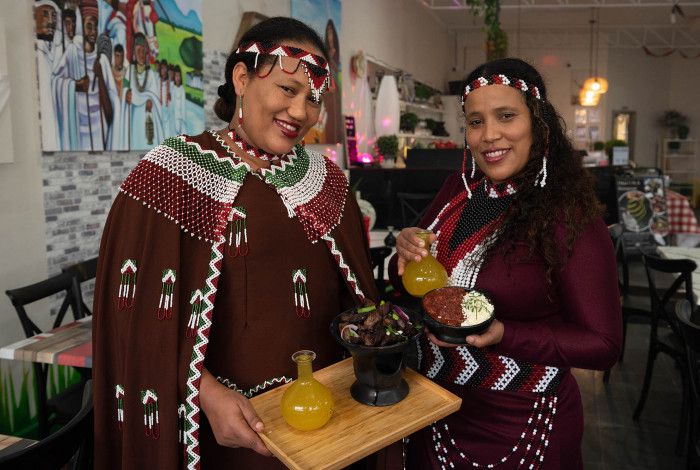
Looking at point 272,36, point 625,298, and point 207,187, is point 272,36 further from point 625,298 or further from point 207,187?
point 625,298

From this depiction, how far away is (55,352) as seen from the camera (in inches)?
84.6

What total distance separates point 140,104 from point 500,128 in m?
2.74

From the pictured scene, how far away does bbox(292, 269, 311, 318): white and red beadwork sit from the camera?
1450 millimetres

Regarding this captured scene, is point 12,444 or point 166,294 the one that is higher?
point 166,294

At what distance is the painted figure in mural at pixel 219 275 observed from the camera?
1.31m

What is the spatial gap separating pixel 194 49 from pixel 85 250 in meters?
1.69

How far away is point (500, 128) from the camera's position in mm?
1438

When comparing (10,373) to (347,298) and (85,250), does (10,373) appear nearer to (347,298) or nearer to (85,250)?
(85,250)

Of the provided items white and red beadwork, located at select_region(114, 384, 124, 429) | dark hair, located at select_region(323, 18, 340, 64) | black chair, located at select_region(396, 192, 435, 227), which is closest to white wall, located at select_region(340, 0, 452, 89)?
dark hair, located at select_region(323, 18, 340, 64)

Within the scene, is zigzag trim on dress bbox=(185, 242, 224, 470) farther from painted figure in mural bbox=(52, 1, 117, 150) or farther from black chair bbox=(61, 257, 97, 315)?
painted figure in mural bbox=(52, 1, 117, 150)

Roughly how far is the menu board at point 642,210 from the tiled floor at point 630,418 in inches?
91.2

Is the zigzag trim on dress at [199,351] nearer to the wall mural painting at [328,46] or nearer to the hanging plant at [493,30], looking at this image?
the wall mural painting at [328,46]

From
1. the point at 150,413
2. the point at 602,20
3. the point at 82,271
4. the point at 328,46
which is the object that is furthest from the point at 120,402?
the point at 602,20

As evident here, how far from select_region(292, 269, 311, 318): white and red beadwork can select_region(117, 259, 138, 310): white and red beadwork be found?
0.39m
